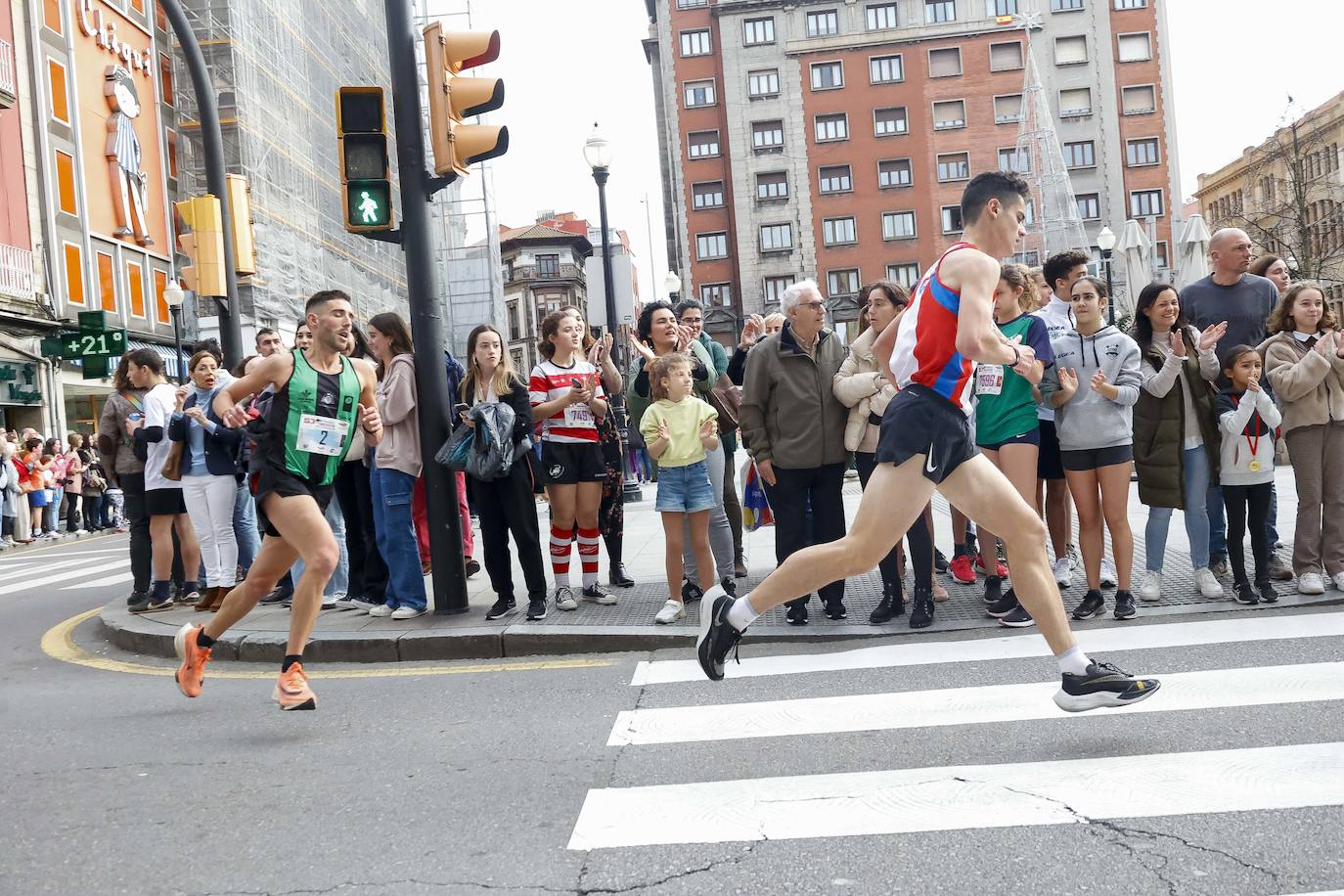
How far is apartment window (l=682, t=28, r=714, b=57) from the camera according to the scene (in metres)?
65.9

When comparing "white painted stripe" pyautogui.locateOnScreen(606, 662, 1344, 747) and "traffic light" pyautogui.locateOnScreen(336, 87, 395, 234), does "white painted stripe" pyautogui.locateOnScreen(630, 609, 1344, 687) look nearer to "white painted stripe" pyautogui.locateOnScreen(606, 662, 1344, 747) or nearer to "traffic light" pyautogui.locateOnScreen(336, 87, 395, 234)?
"white painted stripe" pyautogui.locateOnScreen(606, 662, 1344, 747)

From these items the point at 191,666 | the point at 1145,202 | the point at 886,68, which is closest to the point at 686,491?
the point at 191,666

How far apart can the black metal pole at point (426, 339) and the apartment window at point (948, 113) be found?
6082 cm

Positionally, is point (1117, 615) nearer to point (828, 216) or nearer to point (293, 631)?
point (293, 631)

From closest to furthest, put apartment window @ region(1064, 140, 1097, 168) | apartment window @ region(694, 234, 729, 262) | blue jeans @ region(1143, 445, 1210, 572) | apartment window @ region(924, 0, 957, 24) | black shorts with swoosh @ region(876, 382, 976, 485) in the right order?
1. black shorts with swoosh @ region(876, 382, 976, 485)
2. blue jeans @ region(1143, 445, 1210, 572)
3. apartment window @ region(1064, 140, 1097, 168)
4. apartment window @ region(924, 0, 957, 24)
5. apartment window @ region(694, 234, 729, 262)

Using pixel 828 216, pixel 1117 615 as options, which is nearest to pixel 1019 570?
pixel 1117 615

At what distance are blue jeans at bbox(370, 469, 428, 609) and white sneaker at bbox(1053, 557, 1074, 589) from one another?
158 inches

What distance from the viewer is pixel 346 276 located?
4191 cm

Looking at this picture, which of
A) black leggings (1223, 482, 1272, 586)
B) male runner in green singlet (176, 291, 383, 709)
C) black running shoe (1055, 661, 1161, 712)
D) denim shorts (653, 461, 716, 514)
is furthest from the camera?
denim shorts (653, 461, 716, 514)

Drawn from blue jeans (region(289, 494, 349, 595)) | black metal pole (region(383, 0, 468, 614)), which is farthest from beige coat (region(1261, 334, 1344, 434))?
blue jeans (region(289, 494, 349, 595))

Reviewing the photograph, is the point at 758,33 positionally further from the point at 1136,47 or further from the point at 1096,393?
the point at 1096,393

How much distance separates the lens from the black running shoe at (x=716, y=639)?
500 cm

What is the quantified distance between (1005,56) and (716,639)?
216ft

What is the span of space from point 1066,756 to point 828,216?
62.3 metres
